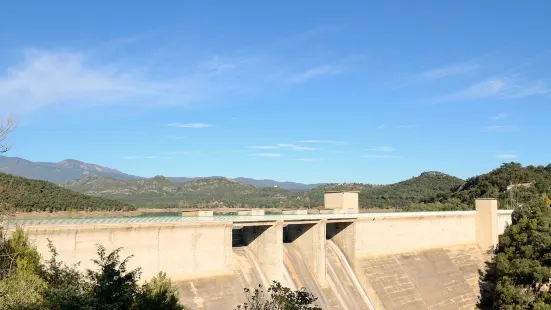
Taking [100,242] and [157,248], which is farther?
[157,248]

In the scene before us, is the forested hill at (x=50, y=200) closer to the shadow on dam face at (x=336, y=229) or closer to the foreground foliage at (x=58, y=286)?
the shadow on dam face at (x=336, y=229)

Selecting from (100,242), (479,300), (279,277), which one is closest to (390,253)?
(479,300)

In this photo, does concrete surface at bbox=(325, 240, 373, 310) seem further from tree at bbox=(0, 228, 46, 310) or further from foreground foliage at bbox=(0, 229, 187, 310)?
tree at bbox=(0, 228, 46, 310)

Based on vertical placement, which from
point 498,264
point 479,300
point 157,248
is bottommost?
point 479,300

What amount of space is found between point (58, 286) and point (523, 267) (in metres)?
38.5

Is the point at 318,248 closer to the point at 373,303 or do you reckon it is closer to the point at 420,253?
the point at 373,303

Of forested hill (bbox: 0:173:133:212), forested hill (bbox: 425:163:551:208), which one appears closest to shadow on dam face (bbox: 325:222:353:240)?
forested hill (bbox: 0:173:133:212)

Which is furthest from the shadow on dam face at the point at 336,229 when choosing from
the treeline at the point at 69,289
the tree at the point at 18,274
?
the tree at the point at 18,274

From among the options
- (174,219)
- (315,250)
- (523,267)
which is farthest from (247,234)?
(523,267)

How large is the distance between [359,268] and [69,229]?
23013mm

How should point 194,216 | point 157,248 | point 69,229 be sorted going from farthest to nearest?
point 194,216 → point 157,248 → point 69,229

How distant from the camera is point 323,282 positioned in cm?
3244

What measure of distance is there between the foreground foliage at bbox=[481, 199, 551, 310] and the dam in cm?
146

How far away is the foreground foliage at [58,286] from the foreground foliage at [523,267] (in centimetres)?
3136
